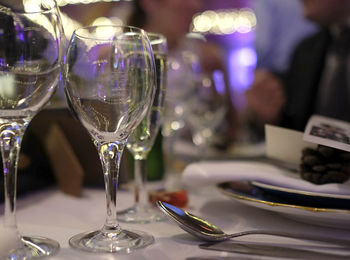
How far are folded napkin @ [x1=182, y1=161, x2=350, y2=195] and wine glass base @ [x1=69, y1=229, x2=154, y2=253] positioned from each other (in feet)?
0.50

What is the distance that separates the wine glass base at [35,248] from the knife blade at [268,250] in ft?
0.52

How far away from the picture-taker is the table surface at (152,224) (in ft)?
1.46

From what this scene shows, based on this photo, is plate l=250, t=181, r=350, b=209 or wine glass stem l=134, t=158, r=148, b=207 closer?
plate l=250, t=181, r=350, b=209

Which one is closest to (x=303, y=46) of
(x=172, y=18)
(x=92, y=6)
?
(x=172, y=18)

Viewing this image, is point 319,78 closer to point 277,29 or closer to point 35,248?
point 35,248

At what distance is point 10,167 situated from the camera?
0.44m

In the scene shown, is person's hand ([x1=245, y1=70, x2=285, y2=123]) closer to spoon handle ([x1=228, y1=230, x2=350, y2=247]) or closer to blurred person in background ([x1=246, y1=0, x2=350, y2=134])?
blurred person in background ([x1=246, y1=0, x2=350, y2=134])

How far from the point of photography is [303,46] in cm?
189

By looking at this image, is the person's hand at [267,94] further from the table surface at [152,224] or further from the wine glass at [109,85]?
the wine glass at [109,85]

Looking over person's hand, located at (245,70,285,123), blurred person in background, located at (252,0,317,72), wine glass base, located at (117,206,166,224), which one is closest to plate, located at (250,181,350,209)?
wine glass base, located at (117,206,166,224)

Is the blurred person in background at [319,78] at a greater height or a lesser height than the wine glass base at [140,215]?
greater

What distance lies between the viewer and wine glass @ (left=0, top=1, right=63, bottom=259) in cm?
41

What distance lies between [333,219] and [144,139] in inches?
10.7

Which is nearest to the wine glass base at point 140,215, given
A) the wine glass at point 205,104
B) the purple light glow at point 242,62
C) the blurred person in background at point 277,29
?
the wine glass at point 205,104
